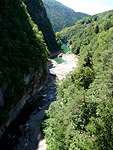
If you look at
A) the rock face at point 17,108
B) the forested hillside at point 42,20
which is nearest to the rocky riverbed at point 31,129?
the rock face at point 17,108

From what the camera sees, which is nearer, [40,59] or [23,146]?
[23,146]

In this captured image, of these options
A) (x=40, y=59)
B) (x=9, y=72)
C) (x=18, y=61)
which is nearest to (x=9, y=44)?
(x=18, y=61)

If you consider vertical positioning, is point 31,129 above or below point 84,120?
below

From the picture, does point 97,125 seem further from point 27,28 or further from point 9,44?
point 27,28

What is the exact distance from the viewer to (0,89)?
61.3 feet

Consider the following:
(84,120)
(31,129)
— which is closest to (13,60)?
(31,129)

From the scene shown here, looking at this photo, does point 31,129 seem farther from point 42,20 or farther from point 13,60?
point 42,20

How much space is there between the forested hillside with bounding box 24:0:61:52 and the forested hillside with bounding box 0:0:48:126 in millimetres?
46272

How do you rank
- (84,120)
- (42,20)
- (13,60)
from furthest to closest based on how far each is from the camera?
(42,20) < (13,60) < (84,120)

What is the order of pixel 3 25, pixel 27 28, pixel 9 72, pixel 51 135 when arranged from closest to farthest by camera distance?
pixel 51 135 < pixel 9 72 < pixel 3 25 < pixel 27 28

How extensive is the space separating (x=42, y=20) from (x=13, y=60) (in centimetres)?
7356

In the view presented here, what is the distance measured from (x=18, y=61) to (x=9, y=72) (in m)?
4.06

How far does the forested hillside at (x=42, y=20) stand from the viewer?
76.7m

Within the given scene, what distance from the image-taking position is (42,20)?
86188mm
